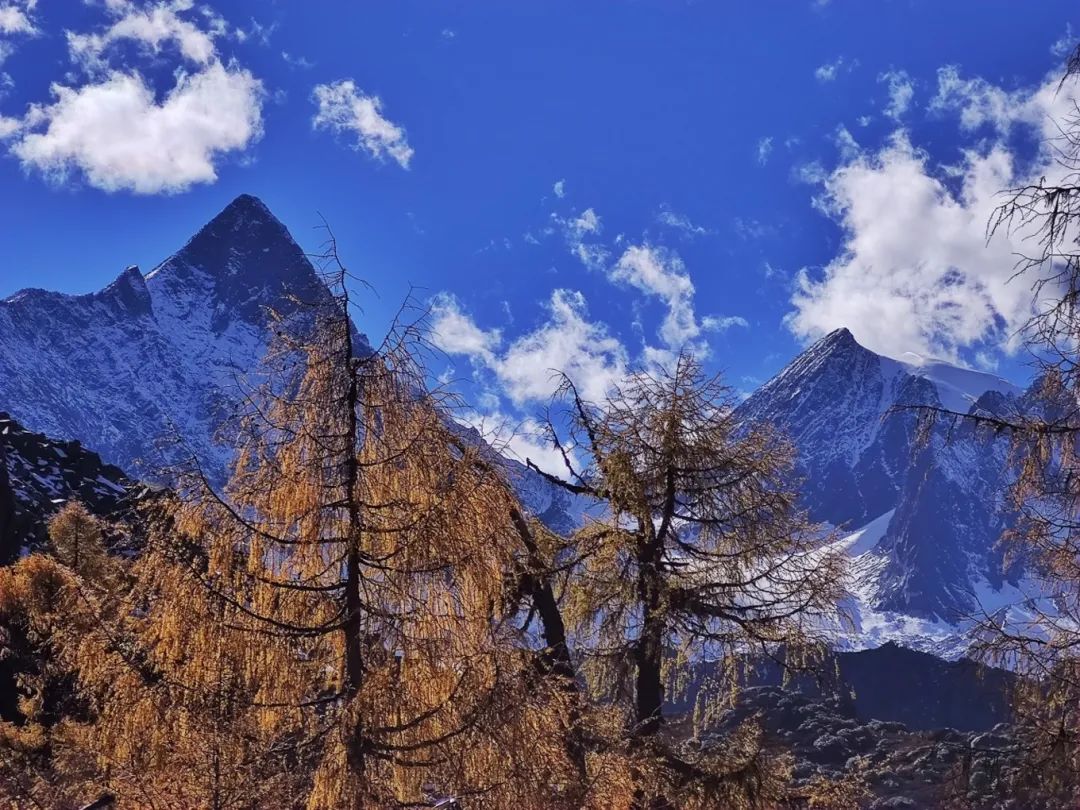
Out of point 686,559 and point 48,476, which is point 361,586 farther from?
point 48,476

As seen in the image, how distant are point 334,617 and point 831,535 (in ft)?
16.4

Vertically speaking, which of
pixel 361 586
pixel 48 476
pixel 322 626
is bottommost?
pixel 322 626

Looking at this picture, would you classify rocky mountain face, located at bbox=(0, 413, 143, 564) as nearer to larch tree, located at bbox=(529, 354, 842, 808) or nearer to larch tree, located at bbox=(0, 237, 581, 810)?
larch tree, located at bbox=(529, 354, 842, 808)

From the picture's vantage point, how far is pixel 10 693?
23.0 meters

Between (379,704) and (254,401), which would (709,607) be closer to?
(379,704)

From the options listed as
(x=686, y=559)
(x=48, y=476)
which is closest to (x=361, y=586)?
(x=686, y=559)

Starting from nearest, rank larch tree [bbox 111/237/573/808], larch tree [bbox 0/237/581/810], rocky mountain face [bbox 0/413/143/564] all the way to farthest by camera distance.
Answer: larch tree [bbox 0/237/581/810]
larch tree [bbox 111/237/573/808]
rocky mountain face [bbox 0/413/143/564]

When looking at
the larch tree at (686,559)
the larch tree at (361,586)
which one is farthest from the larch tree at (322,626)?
the larch tree at (686,559)

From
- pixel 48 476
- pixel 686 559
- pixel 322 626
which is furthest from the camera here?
pixel 48 476

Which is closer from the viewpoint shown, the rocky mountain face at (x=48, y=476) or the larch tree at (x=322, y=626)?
the larch tree at (x=322, y=626)

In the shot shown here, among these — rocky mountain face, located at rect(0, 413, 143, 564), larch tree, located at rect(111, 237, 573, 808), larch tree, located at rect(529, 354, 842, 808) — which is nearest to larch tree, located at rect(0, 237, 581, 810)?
larch tree, located at rect(111, 237, 573, 808)

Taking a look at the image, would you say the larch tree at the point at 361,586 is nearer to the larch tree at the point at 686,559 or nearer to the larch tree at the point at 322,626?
the larch tree at the point at 322,626

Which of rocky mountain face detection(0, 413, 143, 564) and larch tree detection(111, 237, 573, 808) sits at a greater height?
rocky mountain face detection(0, 413, 143, 564)

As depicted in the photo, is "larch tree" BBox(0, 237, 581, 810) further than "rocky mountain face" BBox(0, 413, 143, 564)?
No
